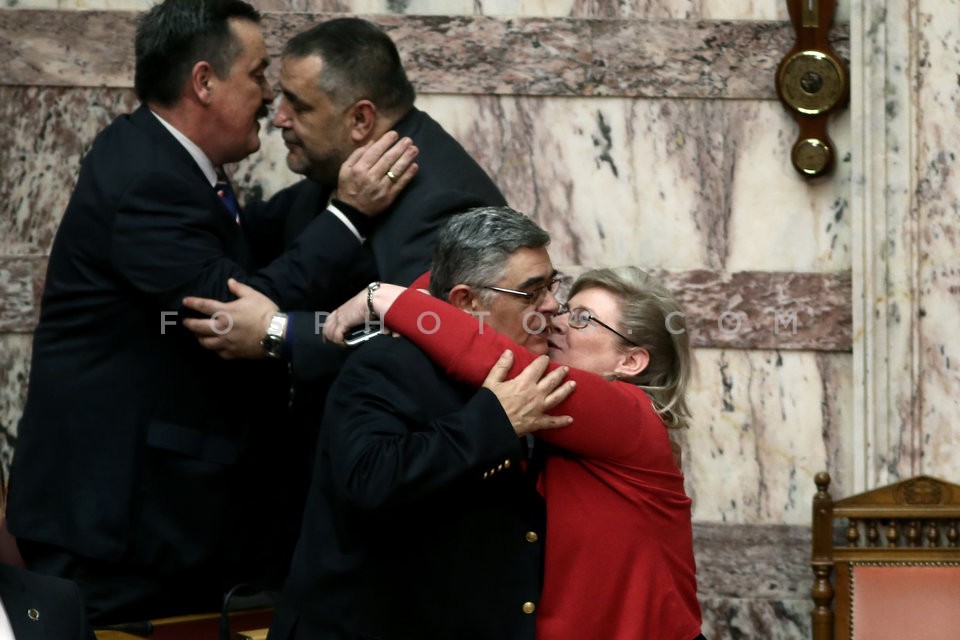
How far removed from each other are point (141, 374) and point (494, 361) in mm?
1170

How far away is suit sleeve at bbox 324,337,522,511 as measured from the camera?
8.35 feet

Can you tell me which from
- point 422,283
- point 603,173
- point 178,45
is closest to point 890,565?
point 603,173

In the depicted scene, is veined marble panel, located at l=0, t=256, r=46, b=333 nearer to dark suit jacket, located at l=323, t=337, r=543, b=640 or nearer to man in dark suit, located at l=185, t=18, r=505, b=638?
man in dark suit, located at l=185, t=18, r=505, b=638

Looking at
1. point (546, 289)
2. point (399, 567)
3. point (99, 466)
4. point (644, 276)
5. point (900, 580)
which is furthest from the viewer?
point (900, 580)

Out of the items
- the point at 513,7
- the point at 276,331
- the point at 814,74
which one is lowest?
the point at 276,331

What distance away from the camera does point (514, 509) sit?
2.71m

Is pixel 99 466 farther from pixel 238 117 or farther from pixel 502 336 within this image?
pixel 502 336

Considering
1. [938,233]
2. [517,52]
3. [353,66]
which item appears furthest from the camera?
[517,52]

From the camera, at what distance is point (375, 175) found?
350 cm

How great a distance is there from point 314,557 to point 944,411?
2.19 m

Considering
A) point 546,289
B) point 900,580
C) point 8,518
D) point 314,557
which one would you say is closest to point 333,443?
point 314,557

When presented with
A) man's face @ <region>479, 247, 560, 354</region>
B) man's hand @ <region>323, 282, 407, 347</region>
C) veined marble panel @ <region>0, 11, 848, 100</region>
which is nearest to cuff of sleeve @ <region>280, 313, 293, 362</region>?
man's hand @ <region>323, 282, 407, 347</region>

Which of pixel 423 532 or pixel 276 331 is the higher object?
pixel 276 331

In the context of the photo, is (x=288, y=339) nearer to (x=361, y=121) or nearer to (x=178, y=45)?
(x=361, y=121)
